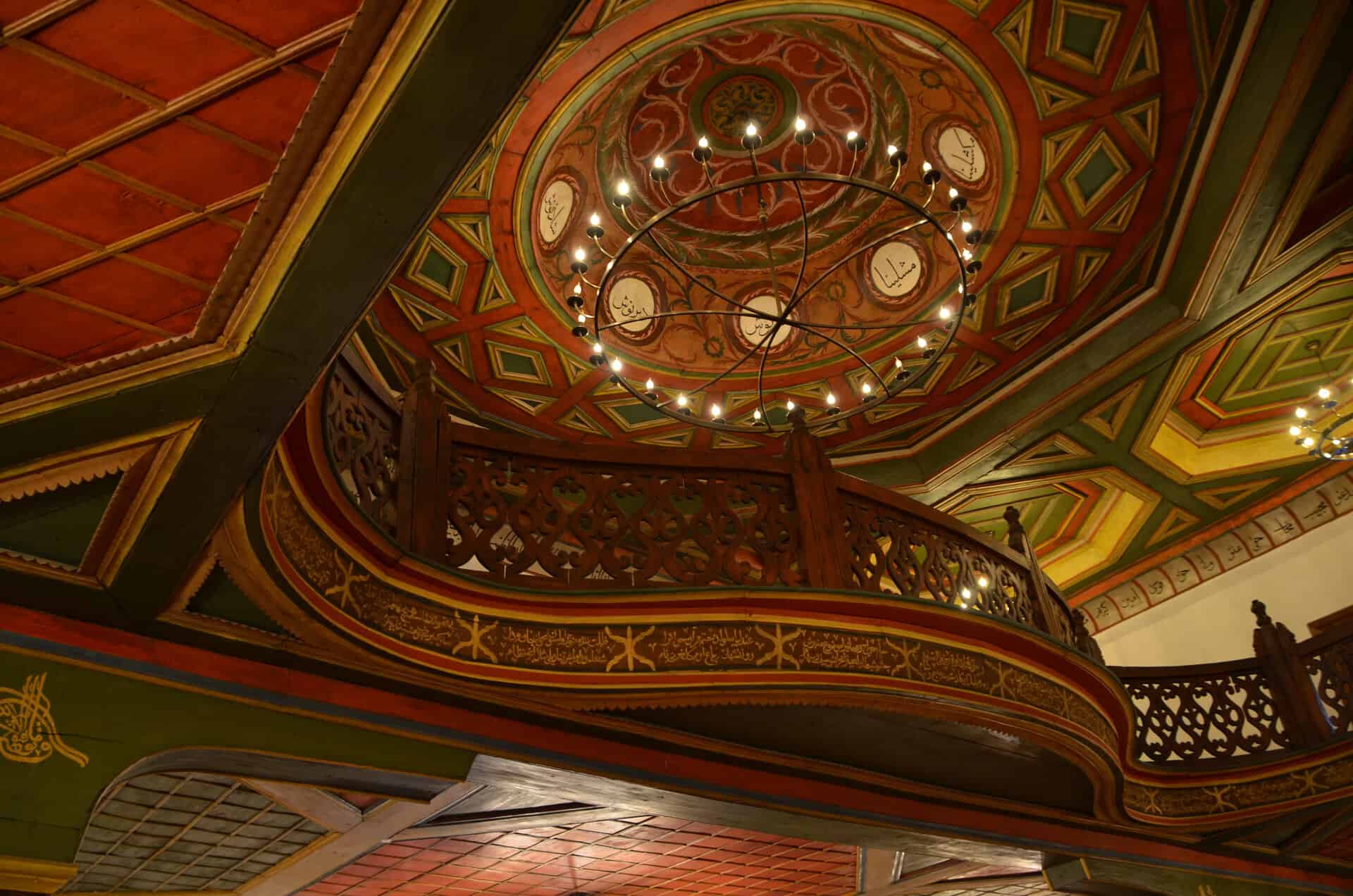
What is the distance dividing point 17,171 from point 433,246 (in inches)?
248

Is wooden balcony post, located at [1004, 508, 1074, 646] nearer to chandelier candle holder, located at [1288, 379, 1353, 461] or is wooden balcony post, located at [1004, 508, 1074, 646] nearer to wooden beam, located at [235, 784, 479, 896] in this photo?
wooden beam, located at [235, 784, 479, 896]

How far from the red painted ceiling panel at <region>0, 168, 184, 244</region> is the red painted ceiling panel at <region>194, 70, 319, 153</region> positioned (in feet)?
1.02

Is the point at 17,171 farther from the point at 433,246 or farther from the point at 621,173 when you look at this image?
the point at 621,173

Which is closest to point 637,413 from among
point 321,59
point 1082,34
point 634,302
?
point 634,302

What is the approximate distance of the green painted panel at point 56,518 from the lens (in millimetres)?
2980

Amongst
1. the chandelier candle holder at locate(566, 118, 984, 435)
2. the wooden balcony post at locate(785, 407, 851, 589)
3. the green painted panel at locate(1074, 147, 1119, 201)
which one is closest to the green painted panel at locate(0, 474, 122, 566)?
the wooden balcony post at locate(785, 407, 851, 589)

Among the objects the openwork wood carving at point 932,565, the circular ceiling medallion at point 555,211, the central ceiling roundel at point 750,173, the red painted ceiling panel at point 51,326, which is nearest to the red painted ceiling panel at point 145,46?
the red painted ceiling panel at point 51,326

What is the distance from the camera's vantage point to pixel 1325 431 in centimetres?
915

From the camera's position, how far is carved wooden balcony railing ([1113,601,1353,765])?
764 centimetres

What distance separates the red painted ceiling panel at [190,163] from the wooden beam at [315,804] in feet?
8.72

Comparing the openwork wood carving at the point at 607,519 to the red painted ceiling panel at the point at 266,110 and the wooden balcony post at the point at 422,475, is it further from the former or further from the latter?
the red painted ceiling panel at the point at 266,110

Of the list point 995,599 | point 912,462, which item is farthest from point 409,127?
point 912,462

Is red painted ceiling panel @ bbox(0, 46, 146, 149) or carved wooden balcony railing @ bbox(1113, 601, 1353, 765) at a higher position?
carved wooden balcony railing @ bbox(1113, 601, 1353, 765)

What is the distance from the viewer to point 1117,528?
1139 centimetres
